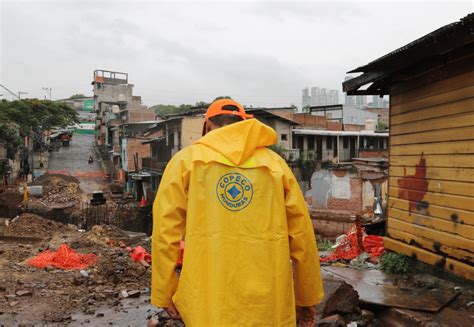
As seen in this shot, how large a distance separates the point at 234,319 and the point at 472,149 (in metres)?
4.26

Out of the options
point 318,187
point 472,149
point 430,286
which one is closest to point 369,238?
point 430,286

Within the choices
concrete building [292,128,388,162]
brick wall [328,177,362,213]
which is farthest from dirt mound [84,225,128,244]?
concrete building [292,128,388,162]

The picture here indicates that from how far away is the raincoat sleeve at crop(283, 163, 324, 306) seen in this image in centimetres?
216

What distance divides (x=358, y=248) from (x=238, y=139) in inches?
253

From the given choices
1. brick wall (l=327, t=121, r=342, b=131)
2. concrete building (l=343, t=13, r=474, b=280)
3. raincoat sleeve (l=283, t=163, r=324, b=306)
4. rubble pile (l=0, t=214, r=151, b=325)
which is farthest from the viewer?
brick wall (l=327, t=121, r=342, b=131)

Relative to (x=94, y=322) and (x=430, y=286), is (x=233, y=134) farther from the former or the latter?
(x=94, y=322)

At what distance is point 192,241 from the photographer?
2129mm

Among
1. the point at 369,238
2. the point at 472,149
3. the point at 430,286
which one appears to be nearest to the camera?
the point at 472,149

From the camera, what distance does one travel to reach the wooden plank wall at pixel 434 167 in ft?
16.8

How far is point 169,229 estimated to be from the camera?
6.94 ft

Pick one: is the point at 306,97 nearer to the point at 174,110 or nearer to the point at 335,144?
the point at 174,110

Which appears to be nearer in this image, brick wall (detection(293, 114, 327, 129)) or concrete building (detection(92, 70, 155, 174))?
brick wall (detection(293, 114, 327, 129))

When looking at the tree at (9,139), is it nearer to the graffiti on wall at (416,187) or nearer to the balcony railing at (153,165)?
the balcony railing at (153,165)

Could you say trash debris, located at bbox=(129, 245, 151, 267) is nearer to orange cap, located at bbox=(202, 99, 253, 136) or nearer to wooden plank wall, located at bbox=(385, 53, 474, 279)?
wooden plank wall, located at bbox=(385, 53, 474, 279)
